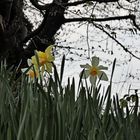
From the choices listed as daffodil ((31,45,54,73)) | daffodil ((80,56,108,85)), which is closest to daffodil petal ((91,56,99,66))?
daffodil ((80,56,108,85))

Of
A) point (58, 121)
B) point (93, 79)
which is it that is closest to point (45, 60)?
point (93, 79)

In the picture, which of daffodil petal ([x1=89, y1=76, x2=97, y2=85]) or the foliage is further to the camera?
daffodil petal ([x1=89, y1=76, x2=97, y2=85])

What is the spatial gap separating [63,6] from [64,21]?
2117 millimetres

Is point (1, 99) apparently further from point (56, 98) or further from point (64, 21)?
point (64, 21)

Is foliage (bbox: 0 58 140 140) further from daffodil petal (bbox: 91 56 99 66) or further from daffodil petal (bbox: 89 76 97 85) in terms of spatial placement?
daffodil petal (bbox: 91 56 99 66)

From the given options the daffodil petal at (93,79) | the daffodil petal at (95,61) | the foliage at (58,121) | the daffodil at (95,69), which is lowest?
the foliage at (58,121)

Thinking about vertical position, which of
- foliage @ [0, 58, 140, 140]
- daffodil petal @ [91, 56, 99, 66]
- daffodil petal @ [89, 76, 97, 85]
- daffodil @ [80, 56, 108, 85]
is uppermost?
daffodil petal @ [91, 56, 99, 66]

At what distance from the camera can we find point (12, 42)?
17.8 feet

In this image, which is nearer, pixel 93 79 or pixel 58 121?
pixel 58 121

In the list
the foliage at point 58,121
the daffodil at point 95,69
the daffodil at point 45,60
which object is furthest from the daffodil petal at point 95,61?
the foliage at point 58,121

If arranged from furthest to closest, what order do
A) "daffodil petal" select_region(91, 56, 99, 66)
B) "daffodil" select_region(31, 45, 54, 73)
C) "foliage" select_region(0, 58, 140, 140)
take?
"daffodil petal" select_region(91, 56, 99, 66)
"daffodil" select_region(31, 45, 54, 73)
"foliage" select_region(0, 58, 140, 140)

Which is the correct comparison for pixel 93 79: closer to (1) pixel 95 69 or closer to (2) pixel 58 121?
(1) pixel 95 69

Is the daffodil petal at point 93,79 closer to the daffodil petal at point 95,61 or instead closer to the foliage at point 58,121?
the daffodil petal at point 95,61

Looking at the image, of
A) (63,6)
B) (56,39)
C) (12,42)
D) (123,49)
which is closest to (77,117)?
(12,42)
